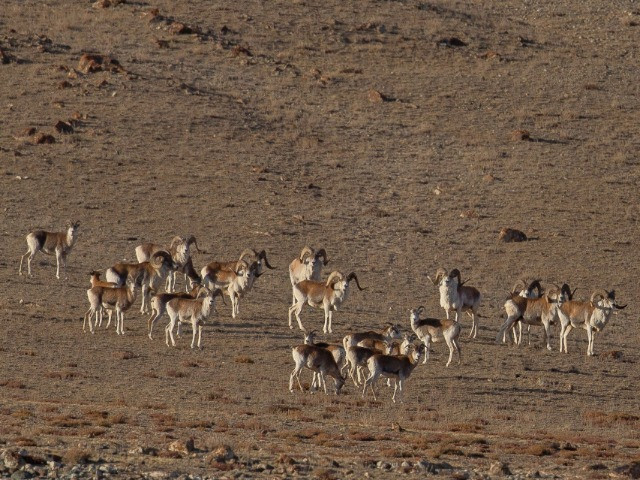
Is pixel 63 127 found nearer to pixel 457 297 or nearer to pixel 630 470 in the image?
pixel 457 297

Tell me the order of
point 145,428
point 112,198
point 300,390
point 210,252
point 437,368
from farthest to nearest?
point 112,198 → point 210,252 → point 437,368 → point 300,390 → point 145,428

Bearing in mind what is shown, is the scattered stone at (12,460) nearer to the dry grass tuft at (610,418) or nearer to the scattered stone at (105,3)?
the dry grass tuft at (610,418)

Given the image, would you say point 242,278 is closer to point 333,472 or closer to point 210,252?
point 210,252

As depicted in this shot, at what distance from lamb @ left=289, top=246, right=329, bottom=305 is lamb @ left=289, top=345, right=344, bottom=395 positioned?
949 cm

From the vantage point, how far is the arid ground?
79.6 ft

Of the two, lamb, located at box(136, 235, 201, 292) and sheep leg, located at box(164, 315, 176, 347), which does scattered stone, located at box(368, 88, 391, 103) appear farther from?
sheep leg, located at box(164, 315, 176, 347)

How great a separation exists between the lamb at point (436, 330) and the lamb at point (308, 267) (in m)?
5.99

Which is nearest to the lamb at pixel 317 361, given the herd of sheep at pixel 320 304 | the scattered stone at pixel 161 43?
the herd of sheep at pixel 320 304

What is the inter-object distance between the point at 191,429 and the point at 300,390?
533cm

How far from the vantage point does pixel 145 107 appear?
198 feet

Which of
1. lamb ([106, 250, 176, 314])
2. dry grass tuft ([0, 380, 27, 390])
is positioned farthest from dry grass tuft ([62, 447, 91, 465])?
lamb ([106, 250, 176, 314])

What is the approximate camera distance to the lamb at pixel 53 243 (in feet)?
129

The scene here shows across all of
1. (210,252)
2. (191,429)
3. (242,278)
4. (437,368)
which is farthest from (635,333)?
(191,429)

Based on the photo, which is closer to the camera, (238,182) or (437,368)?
(437,368)
